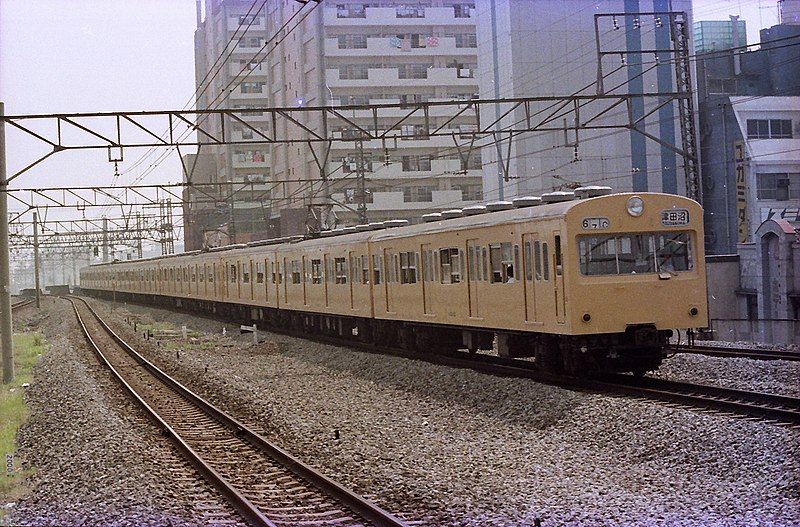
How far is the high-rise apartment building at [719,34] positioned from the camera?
145 feet

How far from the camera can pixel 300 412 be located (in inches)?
533

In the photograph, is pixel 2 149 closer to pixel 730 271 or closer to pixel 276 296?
pixel 276 296

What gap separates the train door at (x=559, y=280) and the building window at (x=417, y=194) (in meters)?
46.3

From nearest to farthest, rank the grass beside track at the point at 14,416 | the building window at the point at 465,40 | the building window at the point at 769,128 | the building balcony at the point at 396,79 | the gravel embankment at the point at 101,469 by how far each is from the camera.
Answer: the gravel embankment at the point at 101,469 < the grass beside track at the point at 14,416 < the building window at the point at 769,128 < the building balcony at the point at 396,79 < the building window at the point at 465,40

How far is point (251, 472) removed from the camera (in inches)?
395

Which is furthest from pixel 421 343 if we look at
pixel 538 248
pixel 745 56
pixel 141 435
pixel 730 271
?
pixel 745 56

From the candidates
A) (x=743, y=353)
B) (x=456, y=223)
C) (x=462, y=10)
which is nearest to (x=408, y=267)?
(x=456, y=223)

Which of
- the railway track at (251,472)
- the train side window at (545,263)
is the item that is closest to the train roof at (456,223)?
the train side window at (545,263)

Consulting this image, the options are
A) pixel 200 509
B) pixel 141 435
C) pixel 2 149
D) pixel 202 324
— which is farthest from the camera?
pixel 202 324

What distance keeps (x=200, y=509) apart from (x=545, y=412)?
4.70 metres

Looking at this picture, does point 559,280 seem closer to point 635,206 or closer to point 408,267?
point 635,206

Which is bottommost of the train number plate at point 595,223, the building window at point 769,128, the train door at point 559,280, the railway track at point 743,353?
the railway track at point 743,353

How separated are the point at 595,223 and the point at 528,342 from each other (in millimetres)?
3174

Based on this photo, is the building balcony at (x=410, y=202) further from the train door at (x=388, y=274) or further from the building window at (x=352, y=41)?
the train door at (x=388, y=274)
